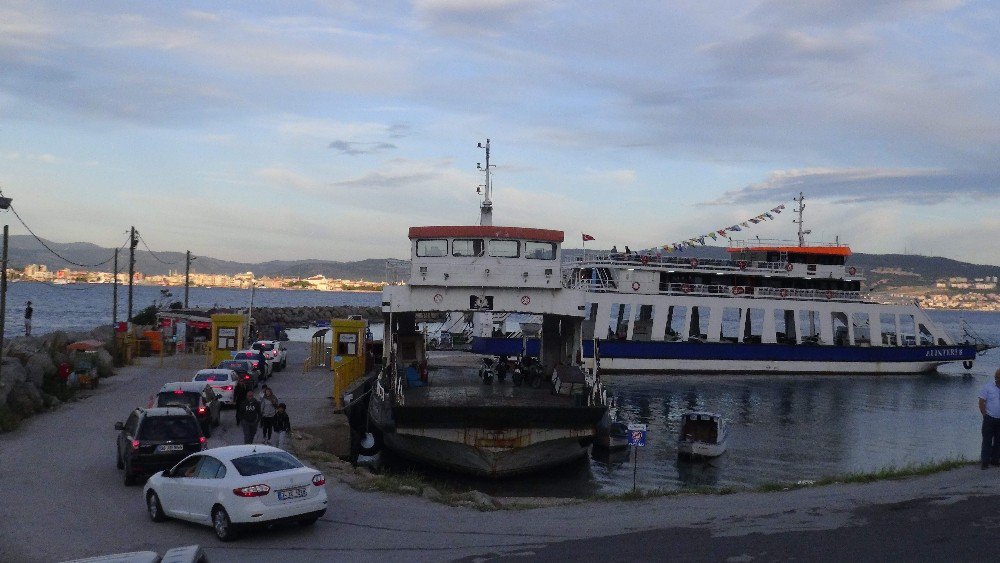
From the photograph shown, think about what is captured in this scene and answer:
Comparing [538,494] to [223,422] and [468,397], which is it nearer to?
[468,397]

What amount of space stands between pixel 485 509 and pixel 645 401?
90.5 feet

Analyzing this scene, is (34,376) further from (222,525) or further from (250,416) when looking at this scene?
(222,525)

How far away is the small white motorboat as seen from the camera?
2605cm

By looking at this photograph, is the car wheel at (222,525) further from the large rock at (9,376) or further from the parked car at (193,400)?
the large rock at (9,376)

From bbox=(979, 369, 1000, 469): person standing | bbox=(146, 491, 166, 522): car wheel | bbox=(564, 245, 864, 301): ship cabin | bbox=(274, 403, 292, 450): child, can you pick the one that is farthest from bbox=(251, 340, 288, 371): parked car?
bbox=(979, 369, 1000, 469): person standing

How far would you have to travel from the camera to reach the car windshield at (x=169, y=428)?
1531 cm

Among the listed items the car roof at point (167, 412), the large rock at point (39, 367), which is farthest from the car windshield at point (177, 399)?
the large rock at point (39, 367)

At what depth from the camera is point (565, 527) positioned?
12.3 m

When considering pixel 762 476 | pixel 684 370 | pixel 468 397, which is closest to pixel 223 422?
pixel 468 397

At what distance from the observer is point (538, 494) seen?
65.8ft

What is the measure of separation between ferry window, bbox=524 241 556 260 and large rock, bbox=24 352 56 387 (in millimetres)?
15077

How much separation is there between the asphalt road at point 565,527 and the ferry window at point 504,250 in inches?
373

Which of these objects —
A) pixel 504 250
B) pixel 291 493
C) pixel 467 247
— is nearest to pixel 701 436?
pixel 504 250

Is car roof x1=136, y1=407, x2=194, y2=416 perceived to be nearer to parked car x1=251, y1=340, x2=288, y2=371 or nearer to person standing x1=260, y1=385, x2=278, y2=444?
person standing x1=260, y1=385, x2=278, y2=444
